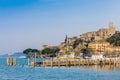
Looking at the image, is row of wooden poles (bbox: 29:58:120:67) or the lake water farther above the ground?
row of wooden poles (bbox: 29:58:120:67)

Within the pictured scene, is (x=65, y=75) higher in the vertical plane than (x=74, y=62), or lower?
lower

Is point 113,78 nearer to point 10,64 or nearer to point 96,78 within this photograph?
point 96,78

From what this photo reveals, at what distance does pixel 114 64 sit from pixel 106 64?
19.0 ft

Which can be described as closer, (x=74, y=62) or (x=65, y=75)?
(x=65, y=75)

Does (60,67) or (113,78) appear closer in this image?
(113,78)

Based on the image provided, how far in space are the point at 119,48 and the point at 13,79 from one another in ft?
458

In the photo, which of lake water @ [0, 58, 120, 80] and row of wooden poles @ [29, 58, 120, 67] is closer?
lake water @ [0, 58, 120, 80]

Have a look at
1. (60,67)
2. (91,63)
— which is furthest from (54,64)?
(91,63)

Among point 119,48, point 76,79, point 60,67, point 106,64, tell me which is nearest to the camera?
point 76,79

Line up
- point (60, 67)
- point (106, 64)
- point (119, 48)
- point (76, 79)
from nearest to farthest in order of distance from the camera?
point (76, 79)
point (60, 67)
point (106, 64)
point (119, 48)

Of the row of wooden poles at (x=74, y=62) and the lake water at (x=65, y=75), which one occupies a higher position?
the row of wooden poles at (x=74, y=62)

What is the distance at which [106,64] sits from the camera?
102625mm

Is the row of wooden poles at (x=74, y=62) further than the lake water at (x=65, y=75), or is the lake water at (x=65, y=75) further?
the row of wooden poles at (x=74, y=62)

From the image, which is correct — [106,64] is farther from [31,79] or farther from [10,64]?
[31,79]
